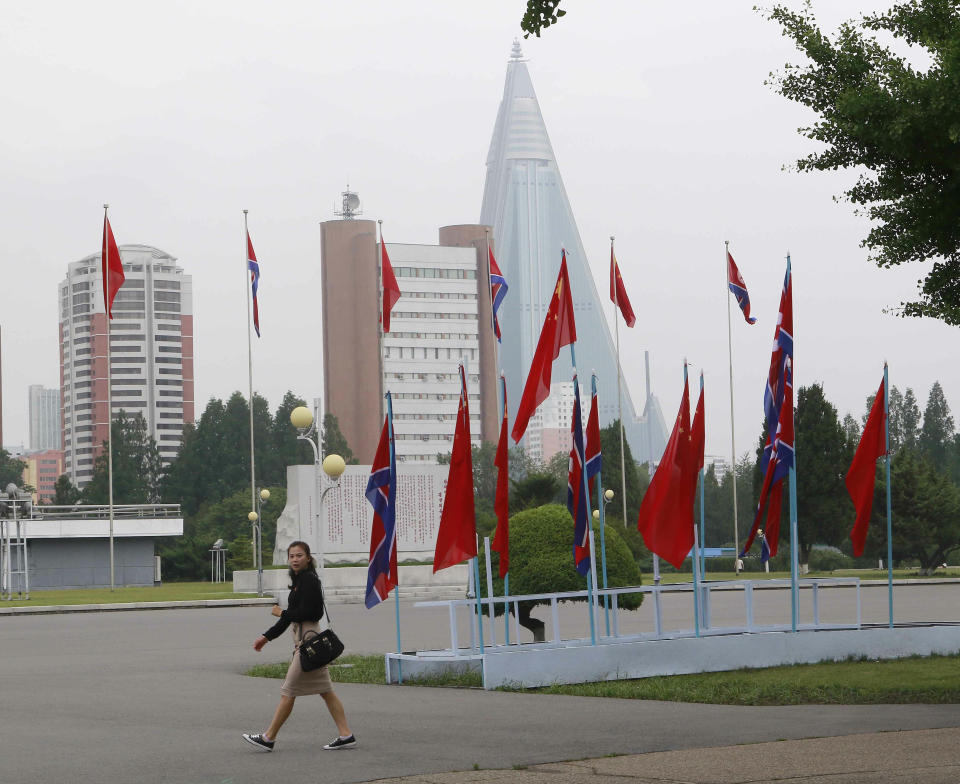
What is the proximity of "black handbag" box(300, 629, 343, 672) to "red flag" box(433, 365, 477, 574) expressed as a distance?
404 centimetres

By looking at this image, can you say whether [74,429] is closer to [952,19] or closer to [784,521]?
[784,521]

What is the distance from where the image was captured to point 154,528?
6378 cm

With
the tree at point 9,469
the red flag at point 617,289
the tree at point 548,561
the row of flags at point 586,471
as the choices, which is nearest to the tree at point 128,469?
the tree at point 9,469

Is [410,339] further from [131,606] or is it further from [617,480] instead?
[131,606]

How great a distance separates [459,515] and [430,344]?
5836 inches

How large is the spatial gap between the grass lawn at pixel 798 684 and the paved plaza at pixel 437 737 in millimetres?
466

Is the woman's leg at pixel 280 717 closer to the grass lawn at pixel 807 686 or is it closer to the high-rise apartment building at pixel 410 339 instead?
the grass lawn at pixel 807 686

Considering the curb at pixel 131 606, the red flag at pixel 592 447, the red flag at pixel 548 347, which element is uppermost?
the red flag at pixel 548 347

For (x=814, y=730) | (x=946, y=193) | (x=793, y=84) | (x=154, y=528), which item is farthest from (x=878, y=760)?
(x=154, y=528)

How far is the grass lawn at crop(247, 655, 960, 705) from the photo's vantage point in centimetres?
1262

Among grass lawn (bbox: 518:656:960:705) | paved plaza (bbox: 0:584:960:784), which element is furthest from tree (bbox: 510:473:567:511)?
grass lawn (bbox: 518:656:960:705)

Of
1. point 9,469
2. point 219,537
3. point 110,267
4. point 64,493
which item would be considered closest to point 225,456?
point 64,493

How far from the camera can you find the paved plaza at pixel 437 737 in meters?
8.62

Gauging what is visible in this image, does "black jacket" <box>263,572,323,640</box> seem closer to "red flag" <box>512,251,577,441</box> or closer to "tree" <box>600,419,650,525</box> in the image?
"red flag" <box>512,251,577,441</box>
